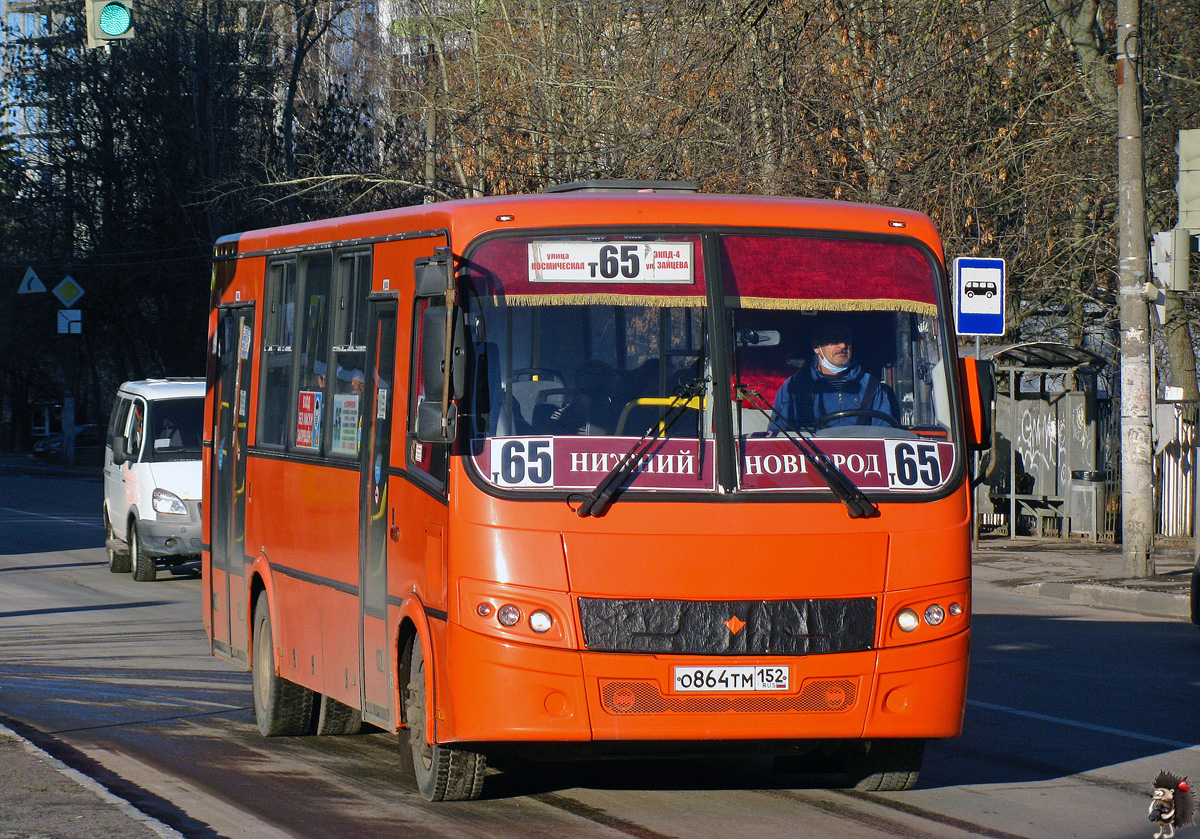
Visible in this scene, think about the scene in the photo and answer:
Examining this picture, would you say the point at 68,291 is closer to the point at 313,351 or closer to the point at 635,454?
the point at 313,351

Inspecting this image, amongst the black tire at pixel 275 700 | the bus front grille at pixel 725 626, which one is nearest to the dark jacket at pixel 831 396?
the bus front grille at pixel 725 626

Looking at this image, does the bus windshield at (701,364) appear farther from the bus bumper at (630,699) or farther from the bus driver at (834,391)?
the bus bumper at (630,699)

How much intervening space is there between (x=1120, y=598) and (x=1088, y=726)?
22.7ft

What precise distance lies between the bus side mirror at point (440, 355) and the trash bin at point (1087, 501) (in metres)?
16.2

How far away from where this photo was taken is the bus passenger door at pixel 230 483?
9953 millimetres

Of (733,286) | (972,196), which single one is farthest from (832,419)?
(972,196)

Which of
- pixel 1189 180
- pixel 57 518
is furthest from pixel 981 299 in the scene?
pixel 57 518

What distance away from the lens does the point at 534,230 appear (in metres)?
6.87

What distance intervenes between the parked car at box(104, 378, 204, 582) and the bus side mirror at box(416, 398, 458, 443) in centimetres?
1215

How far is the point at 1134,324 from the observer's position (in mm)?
17203

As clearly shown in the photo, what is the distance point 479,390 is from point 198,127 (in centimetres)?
3892

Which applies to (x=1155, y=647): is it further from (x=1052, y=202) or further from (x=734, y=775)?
(x=1052, y=202)

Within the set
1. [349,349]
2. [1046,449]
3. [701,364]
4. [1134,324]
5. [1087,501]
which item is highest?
[1134,324]

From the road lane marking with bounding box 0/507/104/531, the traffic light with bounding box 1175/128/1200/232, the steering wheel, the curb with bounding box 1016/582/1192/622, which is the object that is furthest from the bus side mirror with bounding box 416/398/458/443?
the road lane marking with bounding box 0/507/104/531
